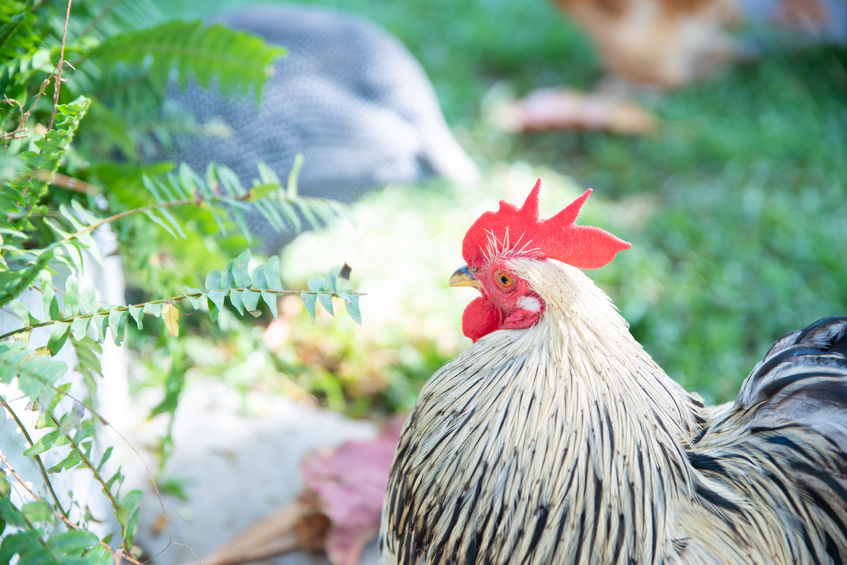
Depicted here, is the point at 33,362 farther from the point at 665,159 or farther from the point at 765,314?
the point at 665,159

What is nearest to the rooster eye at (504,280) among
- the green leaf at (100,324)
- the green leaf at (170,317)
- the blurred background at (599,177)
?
the blurred background at (599,177)

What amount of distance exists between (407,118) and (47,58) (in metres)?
2.61

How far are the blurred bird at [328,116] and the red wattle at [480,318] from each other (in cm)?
174

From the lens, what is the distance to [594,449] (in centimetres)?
141

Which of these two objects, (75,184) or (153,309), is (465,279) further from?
(75,184)

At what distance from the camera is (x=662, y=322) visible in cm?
319

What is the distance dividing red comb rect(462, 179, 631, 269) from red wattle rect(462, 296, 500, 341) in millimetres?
164

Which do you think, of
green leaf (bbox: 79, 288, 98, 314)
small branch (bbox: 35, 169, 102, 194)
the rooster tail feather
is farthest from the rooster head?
small branch (bbox: 35, 169, 102, 194)

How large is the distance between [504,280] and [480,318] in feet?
0.55

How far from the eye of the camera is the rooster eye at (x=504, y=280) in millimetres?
1547

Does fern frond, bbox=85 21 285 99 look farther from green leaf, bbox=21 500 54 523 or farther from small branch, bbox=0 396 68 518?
green leaf, bbox=21 500 54 523

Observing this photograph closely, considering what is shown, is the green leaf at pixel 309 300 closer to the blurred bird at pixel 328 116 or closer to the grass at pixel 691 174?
the grass at pixel 691 174

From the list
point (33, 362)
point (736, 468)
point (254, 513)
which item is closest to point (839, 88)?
point (736, 468)

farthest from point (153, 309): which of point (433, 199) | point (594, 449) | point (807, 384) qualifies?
point (433, 199)
